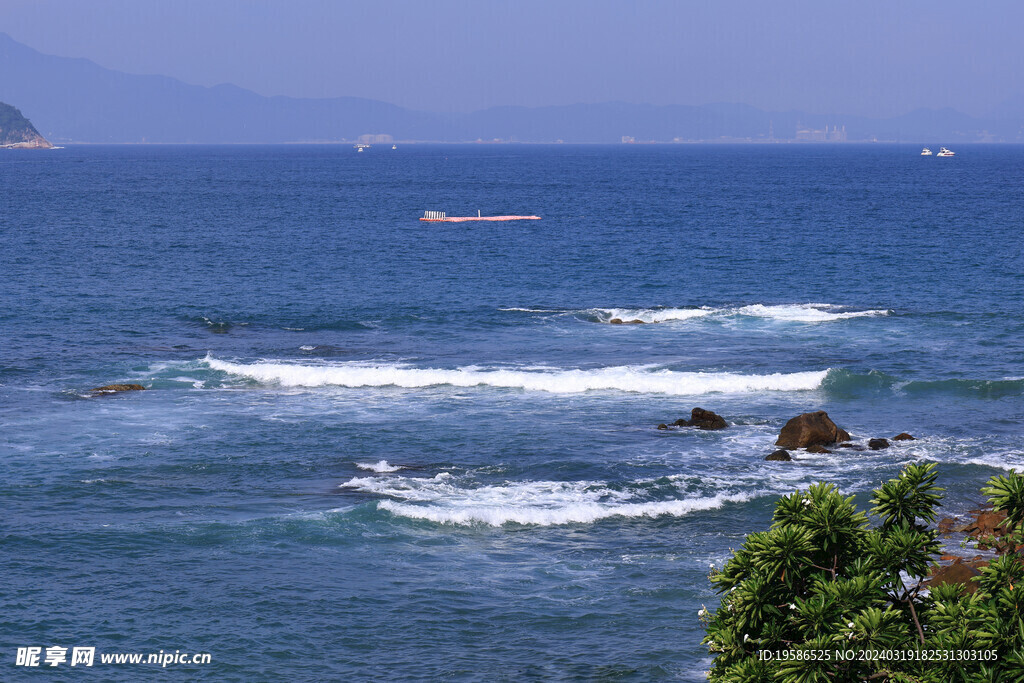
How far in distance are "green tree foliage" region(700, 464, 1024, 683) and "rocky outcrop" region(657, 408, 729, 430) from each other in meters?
31.6

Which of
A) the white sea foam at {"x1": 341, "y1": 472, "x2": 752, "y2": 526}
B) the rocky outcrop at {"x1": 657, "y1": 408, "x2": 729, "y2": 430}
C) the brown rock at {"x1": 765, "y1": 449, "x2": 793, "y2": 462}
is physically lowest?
the white sea foam at {"x1": 341, "y1": 472, "x2": 752, "y2": 526}

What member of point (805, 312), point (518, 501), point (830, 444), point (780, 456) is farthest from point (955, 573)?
point (805, 312)

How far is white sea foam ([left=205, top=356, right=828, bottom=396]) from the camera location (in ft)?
184

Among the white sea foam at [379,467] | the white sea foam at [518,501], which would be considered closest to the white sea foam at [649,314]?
the white sea foam at [379,467]

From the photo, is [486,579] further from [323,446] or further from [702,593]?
[323,446]

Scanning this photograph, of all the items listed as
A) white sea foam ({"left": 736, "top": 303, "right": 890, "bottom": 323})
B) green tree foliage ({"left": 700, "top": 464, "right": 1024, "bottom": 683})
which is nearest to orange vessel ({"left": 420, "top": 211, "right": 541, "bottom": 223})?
white sea foam ({"left": 736, "top": 303, "right": 890, "bottom": 323})

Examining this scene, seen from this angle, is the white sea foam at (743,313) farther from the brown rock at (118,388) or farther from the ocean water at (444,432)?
the brown rock at (118,388)

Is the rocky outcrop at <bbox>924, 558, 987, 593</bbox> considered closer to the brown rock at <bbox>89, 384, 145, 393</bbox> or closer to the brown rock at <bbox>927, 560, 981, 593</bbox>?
the brown rock at <bbox>927, 560, 981, 593</bbox>

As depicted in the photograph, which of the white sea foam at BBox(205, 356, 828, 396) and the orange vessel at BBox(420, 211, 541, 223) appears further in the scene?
the orange vessel at BBox(420, 211, 541, 223)

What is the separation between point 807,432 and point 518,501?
1390 centimetres

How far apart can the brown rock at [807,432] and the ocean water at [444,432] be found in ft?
3.90

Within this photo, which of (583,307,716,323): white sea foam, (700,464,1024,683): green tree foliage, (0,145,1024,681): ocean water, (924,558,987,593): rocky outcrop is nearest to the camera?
(700,464,1024,683): green tree foliage

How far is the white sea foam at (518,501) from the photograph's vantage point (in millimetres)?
37812

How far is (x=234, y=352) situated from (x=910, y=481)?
5290 cm
